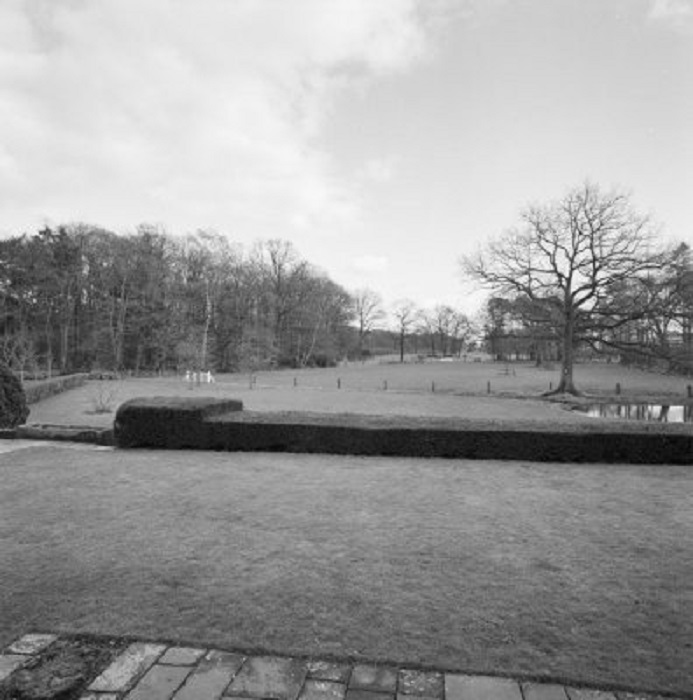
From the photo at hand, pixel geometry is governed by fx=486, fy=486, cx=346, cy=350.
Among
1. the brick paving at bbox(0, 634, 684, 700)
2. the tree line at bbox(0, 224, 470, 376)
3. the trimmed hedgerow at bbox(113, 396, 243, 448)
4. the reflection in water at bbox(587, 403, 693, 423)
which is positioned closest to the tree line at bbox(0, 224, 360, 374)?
the tree line at bbox(0, 224, 470, 376)

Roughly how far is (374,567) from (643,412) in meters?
23.5

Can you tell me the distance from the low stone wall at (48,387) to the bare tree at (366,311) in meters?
53.8

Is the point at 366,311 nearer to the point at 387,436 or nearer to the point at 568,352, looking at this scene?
the point at 568,352

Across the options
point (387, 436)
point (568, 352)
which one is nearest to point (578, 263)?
point (568, 352)

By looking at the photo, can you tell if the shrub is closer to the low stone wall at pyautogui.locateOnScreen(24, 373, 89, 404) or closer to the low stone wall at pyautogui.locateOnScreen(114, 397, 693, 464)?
the low stone wall at pyautogui.locateOnScreen(114, 397, 693, 464)

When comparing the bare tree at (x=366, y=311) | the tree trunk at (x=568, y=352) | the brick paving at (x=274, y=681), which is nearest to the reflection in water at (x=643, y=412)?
the tree trunk at (x=568, y=352)

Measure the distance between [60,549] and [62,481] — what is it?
3318mm

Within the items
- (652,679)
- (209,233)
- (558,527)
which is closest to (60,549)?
(652,679)

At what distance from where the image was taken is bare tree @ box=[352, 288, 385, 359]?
80.3 metres

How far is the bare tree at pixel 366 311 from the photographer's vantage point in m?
80.3

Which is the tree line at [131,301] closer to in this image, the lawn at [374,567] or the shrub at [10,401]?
the shrub at [10,401]

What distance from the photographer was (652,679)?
9.27 ft

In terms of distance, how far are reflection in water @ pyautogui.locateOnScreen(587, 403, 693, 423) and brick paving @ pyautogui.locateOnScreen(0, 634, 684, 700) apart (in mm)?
20611

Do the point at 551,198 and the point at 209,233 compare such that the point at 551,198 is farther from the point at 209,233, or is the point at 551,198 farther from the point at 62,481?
the point at 209,233
